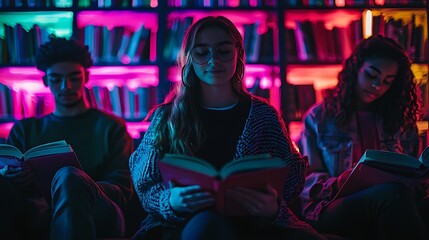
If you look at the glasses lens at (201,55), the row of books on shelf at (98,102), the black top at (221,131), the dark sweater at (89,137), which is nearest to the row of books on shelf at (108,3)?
the row of books on shelf at (98,102)

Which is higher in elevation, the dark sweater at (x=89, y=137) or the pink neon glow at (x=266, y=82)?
the pink neon glow at (x=266, y=82)

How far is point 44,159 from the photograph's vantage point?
154 centimetres

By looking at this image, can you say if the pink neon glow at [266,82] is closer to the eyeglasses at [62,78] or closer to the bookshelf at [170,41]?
the bookshelf at [170,41]

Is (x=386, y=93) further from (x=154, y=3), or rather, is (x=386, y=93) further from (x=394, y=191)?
(x=154, y=3)

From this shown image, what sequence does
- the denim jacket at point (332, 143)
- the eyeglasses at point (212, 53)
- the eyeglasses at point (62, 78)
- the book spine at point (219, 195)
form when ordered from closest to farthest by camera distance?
the book spine at point (219, 195), the eyeglasses at point (212, 53), the denim jacket at point (332, 143), the eyeglasses at point (62, 78)

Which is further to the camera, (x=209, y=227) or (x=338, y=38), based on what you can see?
(x=338, y=38)

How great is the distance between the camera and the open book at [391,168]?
146 centimetres

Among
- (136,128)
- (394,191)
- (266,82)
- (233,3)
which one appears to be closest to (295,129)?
(266,82)

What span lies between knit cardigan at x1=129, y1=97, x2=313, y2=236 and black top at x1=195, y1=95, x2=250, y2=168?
1.3 inches

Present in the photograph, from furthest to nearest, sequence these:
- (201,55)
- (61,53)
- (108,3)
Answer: (108,3) < (61,53) < (201,55)

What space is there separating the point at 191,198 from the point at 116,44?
1.78 metres

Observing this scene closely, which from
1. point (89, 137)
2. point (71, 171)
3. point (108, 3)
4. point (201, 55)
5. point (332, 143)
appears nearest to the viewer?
point (71, 171)

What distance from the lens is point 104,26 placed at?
281cm

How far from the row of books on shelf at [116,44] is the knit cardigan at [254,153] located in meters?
1.23
